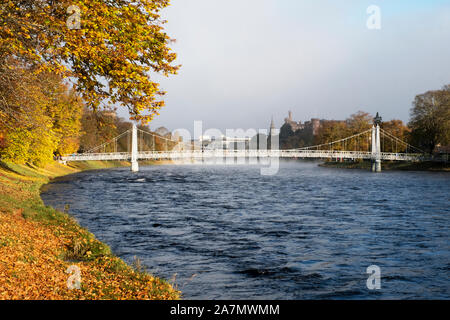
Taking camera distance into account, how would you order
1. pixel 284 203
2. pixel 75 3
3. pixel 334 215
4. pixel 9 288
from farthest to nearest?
pixel 284 203, pixel 334 215, pixel 75 3, pixel 9 288

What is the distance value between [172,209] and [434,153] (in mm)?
65554

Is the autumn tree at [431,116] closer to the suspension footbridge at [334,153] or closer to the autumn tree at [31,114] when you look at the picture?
the suspension footbridge at [334,153]

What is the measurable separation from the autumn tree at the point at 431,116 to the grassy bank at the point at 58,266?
2614 inches

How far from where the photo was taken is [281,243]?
17922 mm

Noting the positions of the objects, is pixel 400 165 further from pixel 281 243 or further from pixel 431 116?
pixel 281 243

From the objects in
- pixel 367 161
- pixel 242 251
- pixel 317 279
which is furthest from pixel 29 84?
pixel 367 161

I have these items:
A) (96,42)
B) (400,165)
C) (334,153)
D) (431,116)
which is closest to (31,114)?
(96,42)

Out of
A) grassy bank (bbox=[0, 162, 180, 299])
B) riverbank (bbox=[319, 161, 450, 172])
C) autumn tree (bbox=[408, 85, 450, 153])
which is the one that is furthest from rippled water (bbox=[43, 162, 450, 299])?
riverbank (bbox=[319, 161, 450, 172])

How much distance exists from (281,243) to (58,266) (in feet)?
30.2

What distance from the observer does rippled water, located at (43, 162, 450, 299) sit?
12414 mm

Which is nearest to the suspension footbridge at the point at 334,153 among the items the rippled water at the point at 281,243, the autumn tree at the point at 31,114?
the autumn tree at the point at 31,114

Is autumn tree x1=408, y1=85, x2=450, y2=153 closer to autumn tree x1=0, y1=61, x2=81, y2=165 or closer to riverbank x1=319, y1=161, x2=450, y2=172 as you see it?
riverbank x1=319, y1=161, x2=450, y2=172

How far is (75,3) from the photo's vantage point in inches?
396

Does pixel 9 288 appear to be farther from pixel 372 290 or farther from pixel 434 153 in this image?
pixel 434 153
